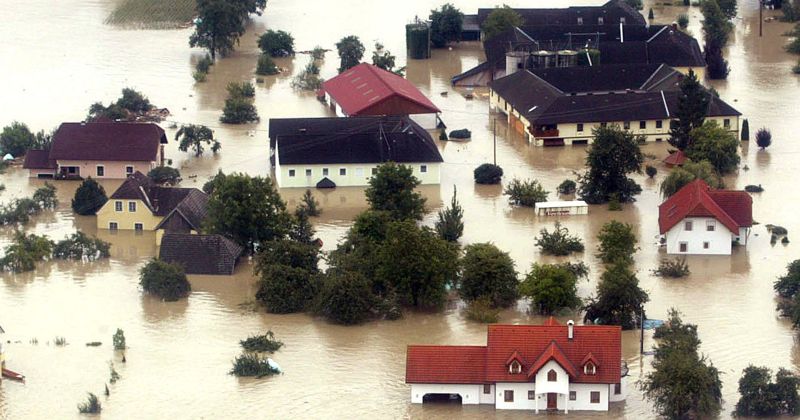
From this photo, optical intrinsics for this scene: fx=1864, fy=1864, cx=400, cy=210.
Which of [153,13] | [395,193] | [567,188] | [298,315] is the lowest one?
[298,315]

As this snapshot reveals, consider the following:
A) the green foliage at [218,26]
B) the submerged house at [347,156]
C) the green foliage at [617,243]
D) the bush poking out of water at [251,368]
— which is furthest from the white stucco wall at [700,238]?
the green foliage at [218,26]

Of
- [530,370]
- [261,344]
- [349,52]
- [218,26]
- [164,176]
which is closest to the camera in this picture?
[530,370]

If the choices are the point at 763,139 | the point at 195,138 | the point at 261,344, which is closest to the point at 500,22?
the point at 763,139

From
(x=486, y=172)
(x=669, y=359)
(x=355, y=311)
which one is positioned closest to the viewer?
Answer: (x=669, y=359)

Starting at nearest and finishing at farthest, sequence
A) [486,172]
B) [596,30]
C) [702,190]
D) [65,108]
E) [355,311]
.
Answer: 1. [355,311]
2. [702,190]
3. [486,172]
4. [65,108]
5. [596,30]

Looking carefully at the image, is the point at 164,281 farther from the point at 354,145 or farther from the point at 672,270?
the point at 672,270

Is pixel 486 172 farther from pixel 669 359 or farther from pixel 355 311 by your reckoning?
pixel 669 359

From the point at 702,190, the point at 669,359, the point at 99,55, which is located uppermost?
the point at 99,55

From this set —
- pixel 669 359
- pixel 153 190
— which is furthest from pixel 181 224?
pixel 669 359
